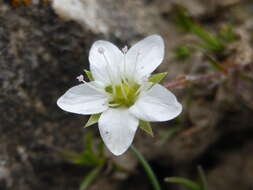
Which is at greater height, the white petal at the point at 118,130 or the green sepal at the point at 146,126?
the white petal at the point at 118,130

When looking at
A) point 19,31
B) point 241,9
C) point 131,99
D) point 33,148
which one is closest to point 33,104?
point 33,148

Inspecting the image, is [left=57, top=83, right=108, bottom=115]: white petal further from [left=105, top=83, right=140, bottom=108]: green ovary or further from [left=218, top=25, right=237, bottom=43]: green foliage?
[left=218, top=25, right=237, bottom=43]: green foliage

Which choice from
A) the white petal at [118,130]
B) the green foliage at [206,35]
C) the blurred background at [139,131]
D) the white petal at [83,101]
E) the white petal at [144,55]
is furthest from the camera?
the green foliage at [206,35]

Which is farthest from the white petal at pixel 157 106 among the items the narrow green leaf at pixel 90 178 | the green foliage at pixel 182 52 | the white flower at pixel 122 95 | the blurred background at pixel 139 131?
the green foliage at pixel 182 52

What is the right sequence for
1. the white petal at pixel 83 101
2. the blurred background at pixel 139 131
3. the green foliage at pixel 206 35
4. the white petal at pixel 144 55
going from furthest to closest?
1. the green foliage at pixel 206 35
2. the blurred background at pixel 139 131
3. the white petal at pixel 144 55
4. the white petal at pixel 83 101

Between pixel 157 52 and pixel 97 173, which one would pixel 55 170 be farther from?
pixel 157 52

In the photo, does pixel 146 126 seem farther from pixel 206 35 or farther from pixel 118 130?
pixel 206 35

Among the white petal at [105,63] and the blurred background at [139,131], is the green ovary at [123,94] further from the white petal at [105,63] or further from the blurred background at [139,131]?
the blurred background at [139,131]
